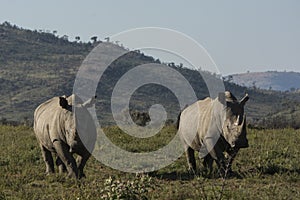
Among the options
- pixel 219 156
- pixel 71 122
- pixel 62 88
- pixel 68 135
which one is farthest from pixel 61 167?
pixel 62 88

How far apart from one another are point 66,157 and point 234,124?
3.37 m

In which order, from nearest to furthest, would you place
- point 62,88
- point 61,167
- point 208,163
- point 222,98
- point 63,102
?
1. point 222,98
2. point 63,102
3. point 208,163
4. point 61,167
5. point 62,88

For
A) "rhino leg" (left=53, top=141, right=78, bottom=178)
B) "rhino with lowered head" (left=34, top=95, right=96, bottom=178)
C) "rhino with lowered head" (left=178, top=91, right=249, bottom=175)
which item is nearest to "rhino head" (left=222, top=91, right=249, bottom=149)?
"rhino with lowered head" (left=178, top=91, right=249, bottom=175)

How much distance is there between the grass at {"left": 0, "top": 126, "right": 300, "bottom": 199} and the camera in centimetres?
871

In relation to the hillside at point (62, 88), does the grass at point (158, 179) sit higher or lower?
lower

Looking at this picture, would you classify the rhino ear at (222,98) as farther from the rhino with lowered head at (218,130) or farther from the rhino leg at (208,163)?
the rhino leg at (208,163)

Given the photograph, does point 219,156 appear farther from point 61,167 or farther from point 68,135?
point 61,167

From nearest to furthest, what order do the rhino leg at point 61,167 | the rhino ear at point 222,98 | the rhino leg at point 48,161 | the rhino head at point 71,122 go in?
the rhino head at point 71,122, the rhino ear at point 222,98, the rhino leg at point 61,167, the rhino leg at point 48,161

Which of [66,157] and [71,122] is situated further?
[66,157]

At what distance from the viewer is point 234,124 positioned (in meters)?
11.1

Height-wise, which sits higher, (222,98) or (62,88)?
(62,88)

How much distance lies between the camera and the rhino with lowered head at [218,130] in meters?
11.0

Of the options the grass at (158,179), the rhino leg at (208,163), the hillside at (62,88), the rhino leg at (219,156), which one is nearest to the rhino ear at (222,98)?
the rhino leg at (219,156)

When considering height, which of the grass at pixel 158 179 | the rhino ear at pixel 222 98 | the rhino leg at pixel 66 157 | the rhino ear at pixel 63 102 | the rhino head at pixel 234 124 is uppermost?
the rhino ear at pixel 63 102
